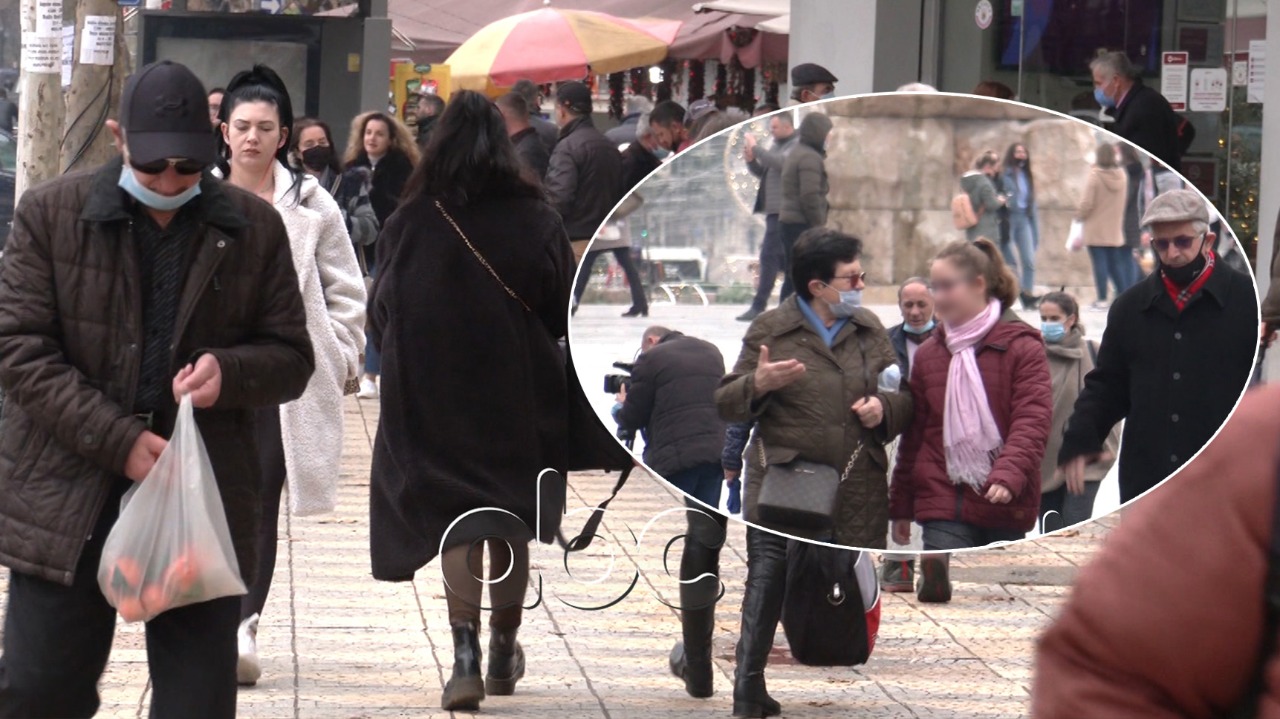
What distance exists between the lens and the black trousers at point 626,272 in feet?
16.2

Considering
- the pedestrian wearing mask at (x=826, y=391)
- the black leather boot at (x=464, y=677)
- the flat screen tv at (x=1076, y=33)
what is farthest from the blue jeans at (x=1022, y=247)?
the flat screen tv at (x=1076, y=33)

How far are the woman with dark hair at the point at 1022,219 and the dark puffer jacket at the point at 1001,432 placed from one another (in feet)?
0.30

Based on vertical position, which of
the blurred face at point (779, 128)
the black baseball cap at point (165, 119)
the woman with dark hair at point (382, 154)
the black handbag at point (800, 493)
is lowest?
the black handbag at point (800, 493)

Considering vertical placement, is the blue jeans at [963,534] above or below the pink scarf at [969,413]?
below

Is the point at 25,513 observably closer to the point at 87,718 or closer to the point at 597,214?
the point at 87,718

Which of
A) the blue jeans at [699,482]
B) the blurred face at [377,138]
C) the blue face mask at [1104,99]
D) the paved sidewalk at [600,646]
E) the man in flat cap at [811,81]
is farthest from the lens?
the blurred face at [377,138]

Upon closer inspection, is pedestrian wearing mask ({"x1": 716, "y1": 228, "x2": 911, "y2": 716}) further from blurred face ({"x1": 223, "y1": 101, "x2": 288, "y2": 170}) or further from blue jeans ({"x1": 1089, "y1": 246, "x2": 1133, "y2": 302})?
blurred face ({"x1": 223, "y1": 101, "x2": 288, "y2": 170})

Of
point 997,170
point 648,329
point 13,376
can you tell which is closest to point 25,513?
point 13,376

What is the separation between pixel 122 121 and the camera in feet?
13.1

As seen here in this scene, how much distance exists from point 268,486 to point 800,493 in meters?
1.73

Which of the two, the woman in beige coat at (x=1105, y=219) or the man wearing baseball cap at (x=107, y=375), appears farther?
the woman in beige coat at (x=1105, y=219)

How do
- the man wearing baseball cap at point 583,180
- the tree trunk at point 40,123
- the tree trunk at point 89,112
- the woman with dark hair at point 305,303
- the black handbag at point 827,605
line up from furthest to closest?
the man wearing baseball cap at point 583,180
the tree trunk at point 40,123
the tree trunk at point 89,112
the woman with dark hair at point 305,303
the black handbag at point 827,605

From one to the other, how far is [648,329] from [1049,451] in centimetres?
103

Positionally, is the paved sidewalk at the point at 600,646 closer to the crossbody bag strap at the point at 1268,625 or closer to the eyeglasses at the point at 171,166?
the eyeglasses at the point at 171,166
